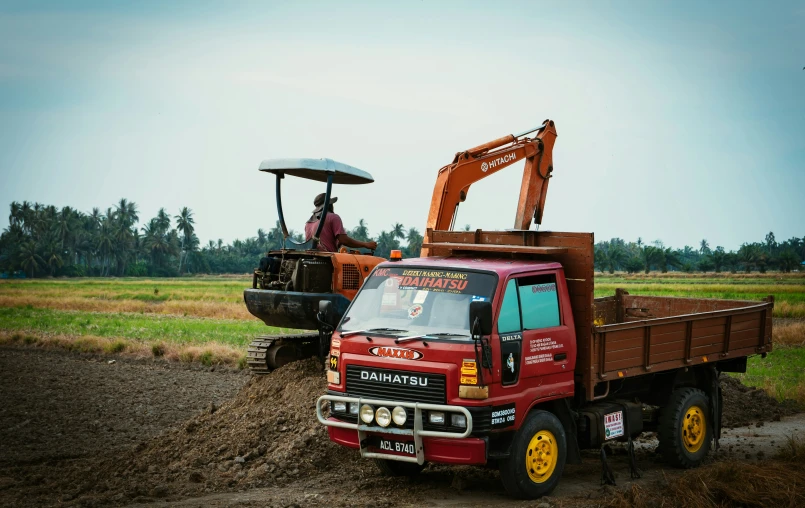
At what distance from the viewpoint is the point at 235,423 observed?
13.1m

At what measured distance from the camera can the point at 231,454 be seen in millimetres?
11891

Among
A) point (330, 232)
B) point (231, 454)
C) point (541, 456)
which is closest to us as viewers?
point (541, 456)

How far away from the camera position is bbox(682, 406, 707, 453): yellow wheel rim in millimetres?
11984

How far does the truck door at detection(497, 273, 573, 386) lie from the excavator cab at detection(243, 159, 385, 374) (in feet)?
13.4

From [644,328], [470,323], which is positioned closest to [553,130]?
[644,328]

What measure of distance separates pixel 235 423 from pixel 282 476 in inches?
92.7

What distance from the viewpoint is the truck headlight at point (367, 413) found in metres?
9.56

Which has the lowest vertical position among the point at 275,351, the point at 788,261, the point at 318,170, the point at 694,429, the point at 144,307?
the point at 144,307

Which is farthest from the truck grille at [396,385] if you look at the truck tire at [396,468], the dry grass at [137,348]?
the dry grass at [137,348]

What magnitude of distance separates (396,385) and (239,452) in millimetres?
3411

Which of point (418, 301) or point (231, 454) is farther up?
point (418, 301)

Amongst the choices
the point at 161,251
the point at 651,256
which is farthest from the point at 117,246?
the point at 651,256

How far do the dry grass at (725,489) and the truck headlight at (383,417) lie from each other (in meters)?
2.42

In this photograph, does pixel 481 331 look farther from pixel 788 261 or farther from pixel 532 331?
pixel 788 261
